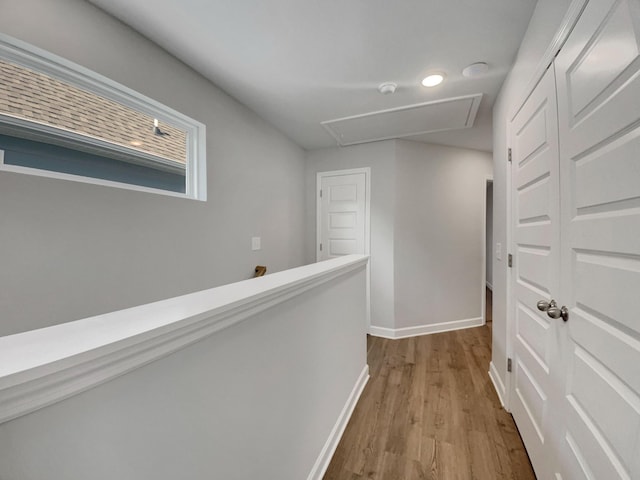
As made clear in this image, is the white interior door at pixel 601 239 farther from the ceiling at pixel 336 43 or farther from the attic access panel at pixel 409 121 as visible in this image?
the attic access panel at pixel 409 121

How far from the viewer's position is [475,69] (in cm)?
190

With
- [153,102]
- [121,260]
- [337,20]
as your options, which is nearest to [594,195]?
[337,20]

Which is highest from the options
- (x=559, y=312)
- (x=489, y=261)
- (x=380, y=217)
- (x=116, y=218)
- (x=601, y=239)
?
(x=380, y=217)

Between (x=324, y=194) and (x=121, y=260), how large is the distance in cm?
259

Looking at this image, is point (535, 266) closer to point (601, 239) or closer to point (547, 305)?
point (547, 305)

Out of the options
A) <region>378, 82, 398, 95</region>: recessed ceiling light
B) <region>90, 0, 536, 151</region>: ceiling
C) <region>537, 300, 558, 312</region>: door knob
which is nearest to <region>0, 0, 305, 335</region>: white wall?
<region>90, 0, 536, 151</region>: ceiling

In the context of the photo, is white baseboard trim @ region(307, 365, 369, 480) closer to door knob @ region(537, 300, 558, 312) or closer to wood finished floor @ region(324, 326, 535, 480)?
wood finished floor @ region(324, 326, 535, 480)

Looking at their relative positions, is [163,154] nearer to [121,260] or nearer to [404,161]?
[121,260]

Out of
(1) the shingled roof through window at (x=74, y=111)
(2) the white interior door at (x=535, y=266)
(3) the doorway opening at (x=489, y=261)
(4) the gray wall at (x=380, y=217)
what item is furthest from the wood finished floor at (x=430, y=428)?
(1) the shingled roof through window at (x=74, y=111)

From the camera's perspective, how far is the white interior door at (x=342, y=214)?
348cm

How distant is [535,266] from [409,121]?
74.6 inches

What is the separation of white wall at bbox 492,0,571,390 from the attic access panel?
0.30 meters

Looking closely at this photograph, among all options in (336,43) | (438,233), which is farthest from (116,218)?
(438,233)

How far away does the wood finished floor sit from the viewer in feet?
4.67
